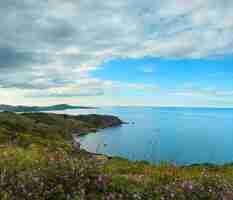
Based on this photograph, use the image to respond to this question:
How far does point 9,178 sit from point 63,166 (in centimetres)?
121

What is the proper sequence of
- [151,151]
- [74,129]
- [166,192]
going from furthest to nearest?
1. [74,129]
2. [151,151]
3. [166,192]

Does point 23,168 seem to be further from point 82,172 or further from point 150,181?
point 150,181

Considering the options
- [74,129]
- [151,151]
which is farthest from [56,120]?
[151,151]

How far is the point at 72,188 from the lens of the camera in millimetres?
5070

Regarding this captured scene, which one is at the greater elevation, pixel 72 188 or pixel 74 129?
pixel 72 188

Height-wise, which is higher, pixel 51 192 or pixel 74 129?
Answer: pixel 51 192

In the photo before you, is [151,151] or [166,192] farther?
[151,151]

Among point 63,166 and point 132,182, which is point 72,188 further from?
point 132,182

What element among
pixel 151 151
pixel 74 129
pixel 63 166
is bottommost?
pixel 74 129

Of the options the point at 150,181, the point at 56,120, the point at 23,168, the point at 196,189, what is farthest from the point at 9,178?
the point at 56,120

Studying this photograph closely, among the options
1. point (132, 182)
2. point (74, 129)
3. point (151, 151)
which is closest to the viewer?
point (132, 182)

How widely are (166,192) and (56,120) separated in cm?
19596

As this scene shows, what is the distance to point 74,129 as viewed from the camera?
18175 cm

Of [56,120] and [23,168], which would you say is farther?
[56,120]
